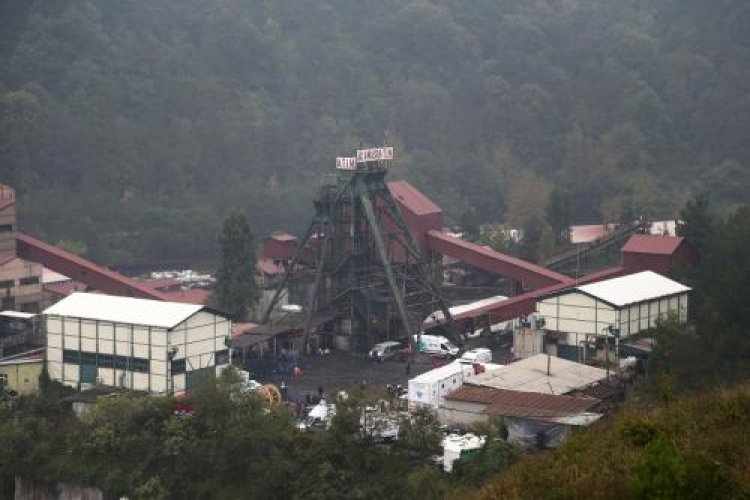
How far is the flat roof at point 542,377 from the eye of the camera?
26359 mm

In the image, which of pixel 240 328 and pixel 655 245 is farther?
pixel 655 245

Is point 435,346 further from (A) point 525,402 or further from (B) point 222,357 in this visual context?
(A) point 525,402

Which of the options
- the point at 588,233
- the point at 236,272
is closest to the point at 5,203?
the point at 236,272

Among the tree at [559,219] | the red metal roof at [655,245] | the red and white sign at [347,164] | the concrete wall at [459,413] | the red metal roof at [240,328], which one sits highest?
the red and white sign at [347,164]

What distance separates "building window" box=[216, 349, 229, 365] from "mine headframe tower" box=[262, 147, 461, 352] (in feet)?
15.6

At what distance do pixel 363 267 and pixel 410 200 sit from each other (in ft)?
19.1

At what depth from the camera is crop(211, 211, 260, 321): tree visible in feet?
123

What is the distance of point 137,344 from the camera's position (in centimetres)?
2789

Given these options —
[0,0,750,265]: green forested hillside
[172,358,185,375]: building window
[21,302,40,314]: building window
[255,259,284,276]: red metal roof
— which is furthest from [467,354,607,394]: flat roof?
[0,0,750,265]: green forested hillside

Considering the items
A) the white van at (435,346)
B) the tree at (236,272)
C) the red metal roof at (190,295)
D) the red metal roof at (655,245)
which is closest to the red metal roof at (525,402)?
the white van at (435,346)

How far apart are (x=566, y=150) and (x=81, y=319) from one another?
4648 centimetres

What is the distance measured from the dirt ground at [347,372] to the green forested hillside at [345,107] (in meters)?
24.3

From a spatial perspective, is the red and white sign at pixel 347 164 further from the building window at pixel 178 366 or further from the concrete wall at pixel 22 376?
the concrete wall at pixel 22 376

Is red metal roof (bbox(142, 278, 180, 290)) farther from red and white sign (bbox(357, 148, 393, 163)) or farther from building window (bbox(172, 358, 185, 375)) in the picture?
building window (bbox(172, 358, 185, 375))
